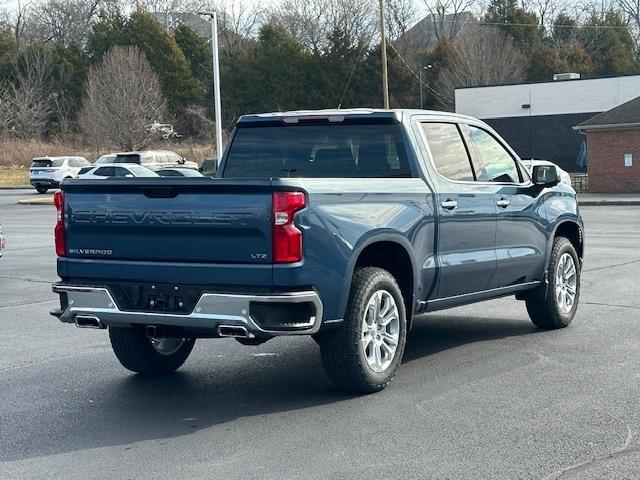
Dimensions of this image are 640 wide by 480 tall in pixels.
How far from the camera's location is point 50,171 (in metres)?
47.4

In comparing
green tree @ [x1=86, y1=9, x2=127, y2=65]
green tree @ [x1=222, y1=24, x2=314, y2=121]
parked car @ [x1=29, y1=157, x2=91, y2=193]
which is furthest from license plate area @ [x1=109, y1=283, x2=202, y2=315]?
green tree @ [x1=86, y1=9, x2=127, y2=65]

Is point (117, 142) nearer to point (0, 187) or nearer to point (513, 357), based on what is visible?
point (0, 187)

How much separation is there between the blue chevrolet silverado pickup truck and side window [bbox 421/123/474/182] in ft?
0.05

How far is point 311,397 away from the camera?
716cm

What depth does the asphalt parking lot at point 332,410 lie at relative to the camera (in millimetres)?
5598

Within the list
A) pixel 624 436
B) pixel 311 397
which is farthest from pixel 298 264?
pixel 624 436

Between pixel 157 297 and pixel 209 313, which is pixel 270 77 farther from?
pixel 209 313

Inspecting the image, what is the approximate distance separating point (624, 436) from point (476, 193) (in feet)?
9.37

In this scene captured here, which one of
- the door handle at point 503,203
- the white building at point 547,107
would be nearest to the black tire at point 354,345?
the door handle at point 503,203

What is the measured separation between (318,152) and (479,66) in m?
62.2

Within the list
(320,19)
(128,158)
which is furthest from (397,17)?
(128,158)

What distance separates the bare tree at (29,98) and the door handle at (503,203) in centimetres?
6555

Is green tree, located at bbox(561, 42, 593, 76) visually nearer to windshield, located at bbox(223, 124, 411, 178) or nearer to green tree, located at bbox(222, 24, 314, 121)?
green tree, located at bbox(222, 24, 314, 121)

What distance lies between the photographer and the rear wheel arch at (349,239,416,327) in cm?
730
